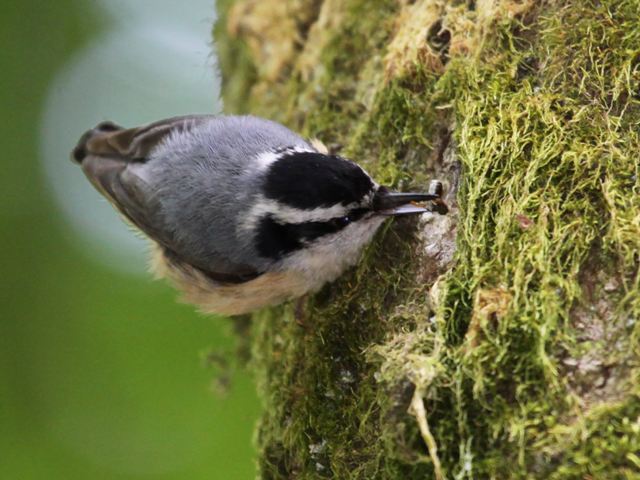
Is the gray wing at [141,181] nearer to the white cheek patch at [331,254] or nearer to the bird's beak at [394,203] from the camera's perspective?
the white cheek patch at [331,254]

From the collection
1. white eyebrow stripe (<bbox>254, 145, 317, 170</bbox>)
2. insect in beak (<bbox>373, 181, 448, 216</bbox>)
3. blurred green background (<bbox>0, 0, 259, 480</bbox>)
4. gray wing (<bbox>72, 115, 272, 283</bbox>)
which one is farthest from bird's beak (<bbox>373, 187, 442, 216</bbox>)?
blurred green background (<bbox>0, 0, 259, 480</bbox>)

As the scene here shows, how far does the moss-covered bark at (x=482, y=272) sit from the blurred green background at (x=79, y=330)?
1.37 metres

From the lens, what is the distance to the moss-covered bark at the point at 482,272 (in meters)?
1.76

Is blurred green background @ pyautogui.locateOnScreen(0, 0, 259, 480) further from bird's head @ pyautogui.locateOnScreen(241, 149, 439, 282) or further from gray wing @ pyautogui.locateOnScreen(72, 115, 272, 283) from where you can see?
bird's head @ pyautogui.locateOnScreen(241, 149, 439, 282)

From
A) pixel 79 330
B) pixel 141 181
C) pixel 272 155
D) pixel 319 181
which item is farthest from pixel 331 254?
pixel 79 330

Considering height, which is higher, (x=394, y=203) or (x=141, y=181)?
(x=141, y=181)

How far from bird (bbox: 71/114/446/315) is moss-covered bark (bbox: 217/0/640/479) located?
12 cm

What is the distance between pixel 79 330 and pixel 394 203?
9.64ft

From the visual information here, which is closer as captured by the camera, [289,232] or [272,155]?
[289,232]

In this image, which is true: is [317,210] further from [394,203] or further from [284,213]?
[394,203]

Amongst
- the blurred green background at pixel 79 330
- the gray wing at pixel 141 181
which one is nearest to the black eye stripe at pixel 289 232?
the gray wing at pixel 141 181

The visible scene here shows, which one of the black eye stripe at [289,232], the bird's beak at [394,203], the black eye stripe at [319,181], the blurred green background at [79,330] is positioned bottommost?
the blurred green background at [79,330]

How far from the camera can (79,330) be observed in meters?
4.61

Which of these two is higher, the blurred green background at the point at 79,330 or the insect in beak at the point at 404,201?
the insect in beak at the point at 404,201
